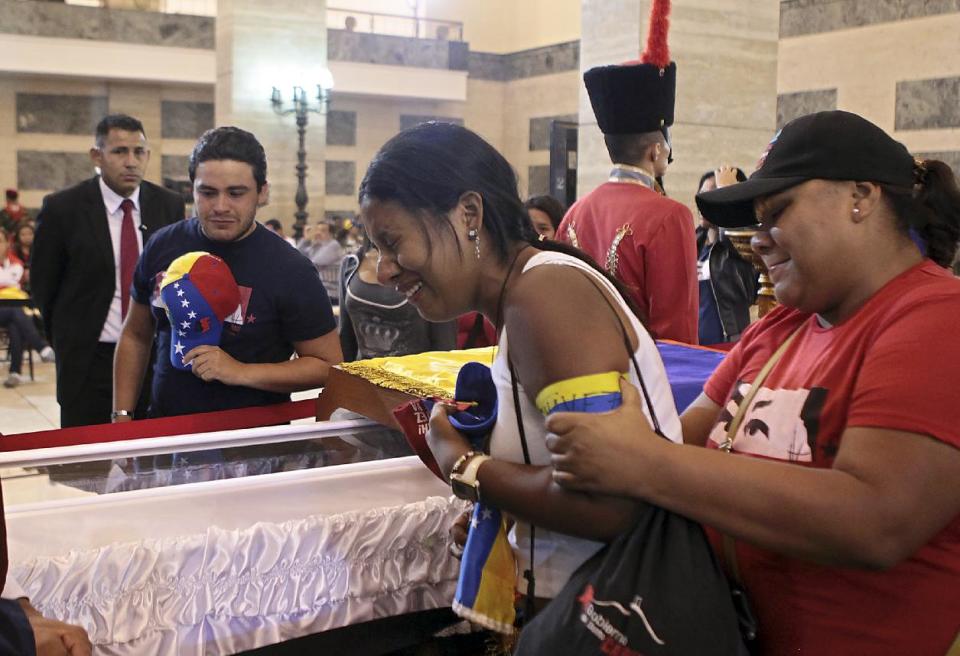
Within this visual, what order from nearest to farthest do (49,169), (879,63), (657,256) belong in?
(657,256) → (879,63) → (49,169)

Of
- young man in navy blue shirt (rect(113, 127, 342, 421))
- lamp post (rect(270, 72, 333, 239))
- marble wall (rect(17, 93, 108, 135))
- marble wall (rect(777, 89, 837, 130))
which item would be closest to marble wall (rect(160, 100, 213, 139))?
marble wall (rect(17, 93, 108, 135))

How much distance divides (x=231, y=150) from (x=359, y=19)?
1821cm

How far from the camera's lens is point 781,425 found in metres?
1.35

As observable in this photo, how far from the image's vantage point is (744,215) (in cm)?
146

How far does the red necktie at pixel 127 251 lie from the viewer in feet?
12.9

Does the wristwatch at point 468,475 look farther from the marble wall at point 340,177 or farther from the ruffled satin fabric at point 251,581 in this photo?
the marble wall at point 340,177

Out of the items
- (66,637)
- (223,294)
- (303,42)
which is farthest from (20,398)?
(66,637)

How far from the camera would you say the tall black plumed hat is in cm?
314

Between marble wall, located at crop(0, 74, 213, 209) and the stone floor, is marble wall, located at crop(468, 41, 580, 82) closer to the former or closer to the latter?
marble wall, located at crop(0, 74, 213, 209)

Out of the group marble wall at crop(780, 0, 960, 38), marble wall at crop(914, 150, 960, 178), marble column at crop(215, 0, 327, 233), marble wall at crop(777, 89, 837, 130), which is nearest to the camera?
marble column at crop(215, 0, 327, 233)

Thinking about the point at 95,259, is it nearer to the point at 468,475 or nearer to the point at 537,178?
the point at 468,475

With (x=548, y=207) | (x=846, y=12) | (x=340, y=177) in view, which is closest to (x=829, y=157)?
(x=548, y=207)

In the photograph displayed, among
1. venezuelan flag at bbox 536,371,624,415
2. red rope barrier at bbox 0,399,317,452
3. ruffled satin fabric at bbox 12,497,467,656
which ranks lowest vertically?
ruffled satin fabric at bbox 12,497,467,656

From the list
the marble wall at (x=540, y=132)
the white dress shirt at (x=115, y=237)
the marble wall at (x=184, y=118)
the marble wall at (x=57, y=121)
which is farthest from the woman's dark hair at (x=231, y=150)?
the marble wall at (x=540, y=132)
